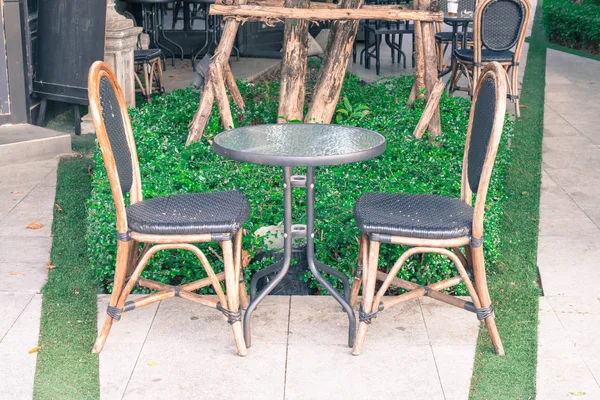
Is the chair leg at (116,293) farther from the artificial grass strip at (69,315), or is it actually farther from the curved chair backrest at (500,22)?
the curved chair backrest at (500,22)

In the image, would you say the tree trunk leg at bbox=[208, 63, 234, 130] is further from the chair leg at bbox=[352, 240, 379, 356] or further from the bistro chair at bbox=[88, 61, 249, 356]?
the chair leg at bbox=[352, 240, 379, 356]

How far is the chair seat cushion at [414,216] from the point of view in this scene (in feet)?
11.2

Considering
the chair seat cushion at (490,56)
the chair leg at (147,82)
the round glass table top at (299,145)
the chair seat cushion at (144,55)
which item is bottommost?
the chair leg at (147,82)

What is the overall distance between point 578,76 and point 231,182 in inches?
298

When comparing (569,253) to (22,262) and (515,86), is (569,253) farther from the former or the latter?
(515,86)

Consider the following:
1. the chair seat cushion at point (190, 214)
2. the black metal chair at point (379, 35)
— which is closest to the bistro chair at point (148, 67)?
the black metal chair at point (379, 35)

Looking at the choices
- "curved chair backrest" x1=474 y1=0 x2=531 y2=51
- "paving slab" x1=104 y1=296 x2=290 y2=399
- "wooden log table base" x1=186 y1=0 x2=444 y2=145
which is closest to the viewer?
"paving slab" x1=104 y1=296 x2=290 y2=399

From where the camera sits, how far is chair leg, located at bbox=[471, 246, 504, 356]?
3.50 m

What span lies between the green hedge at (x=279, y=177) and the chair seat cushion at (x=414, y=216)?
1.84 ft

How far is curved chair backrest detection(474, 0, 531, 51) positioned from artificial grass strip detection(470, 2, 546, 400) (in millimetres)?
1052

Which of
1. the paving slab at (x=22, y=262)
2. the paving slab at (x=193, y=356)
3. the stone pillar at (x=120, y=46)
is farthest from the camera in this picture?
the stone pillar at (x=120, y=46)

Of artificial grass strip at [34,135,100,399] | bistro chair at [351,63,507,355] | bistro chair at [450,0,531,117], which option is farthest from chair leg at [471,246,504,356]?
bistro chair at [450,0,531,117]

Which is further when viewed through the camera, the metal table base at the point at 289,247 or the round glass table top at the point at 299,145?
the metal table base at the point at 289,247

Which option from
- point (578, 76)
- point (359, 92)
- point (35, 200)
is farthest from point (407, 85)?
point (35, 200)
